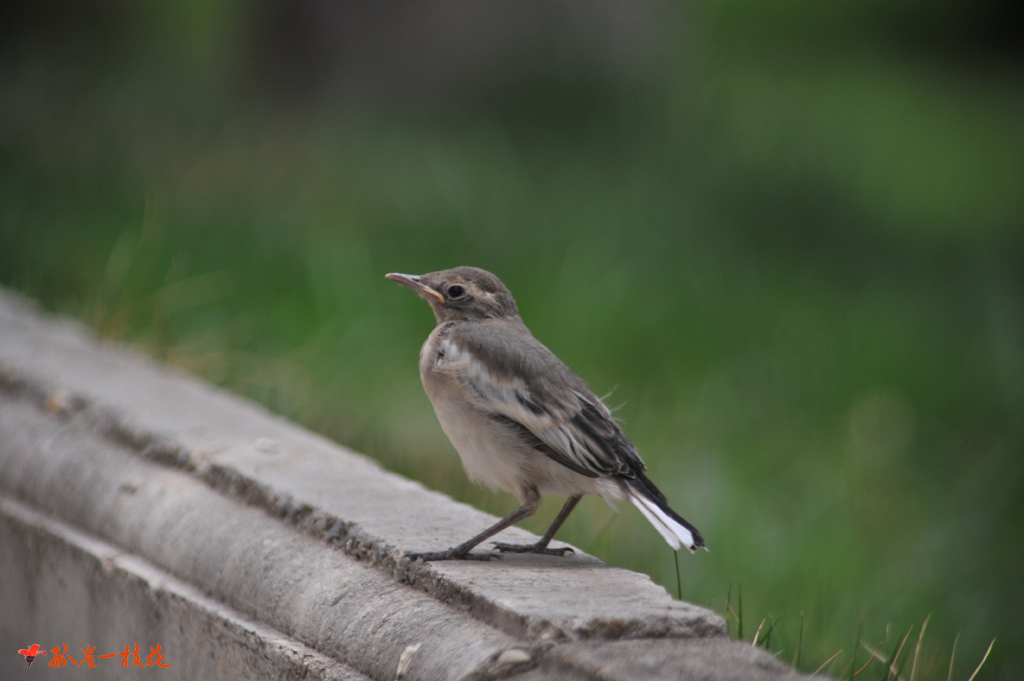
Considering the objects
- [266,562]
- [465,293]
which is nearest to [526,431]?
[465,293]

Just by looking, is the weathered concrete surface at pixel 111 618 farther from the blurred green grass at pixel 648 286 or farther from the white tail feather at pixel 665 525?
the blurred green grass at pixel 648 286

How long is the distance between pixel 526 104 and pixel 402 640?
23.4 ft

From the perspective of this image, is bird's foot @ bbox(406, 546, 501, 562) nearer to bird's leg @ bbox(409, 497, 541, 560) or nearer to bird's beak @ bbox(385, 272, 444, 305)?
bird's leg @ bbox(409, 497, 541, 560)

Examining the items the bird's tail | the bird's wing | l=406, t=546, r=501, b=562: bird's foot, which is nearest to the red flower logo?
l=406, t=546, r=501, b=562: bird's foot

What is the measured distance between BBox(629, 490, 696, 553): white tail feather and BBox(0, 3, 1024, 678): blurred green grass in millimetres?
931

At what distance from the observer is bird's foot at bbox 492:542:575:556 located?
2.54 meters

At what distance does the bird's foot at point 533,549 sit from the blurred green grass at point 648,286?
0.90 meters

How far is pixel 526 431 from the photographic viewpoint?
2.45 meters

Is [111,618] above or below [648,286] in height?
below

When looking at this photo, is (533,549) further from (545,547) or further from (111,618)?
(111,618)

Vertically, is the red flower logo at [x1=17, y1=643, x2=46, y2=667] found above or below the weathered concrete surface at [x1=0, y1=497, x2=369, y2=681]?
below

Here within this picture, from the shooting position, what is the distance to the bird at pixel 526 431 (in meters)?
2.39

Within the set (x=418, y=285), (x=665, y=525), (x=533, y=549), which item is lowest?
(x=533, y=549)

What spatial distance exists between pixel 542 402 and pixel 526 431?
0.25 feet
